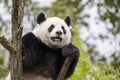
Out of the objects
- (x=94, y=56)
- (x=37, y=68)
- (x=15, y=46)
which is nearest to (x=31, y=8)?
(x=94, y=56)

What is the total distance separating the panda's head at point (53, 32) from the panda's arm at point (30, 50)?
6.4 inches

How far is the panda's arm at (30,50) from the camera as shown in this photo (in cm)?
772

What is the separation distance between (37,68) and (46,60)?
21 cm

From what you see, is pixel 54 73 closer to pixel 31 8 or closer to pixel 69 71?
pixel 69 71

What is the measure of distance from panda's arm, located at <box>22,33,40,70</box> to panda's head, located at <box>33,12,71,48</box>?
162mm

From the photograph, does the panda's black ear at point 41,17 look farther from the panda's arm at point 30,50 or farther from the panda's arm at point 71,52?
the panda's arm at point 71,52

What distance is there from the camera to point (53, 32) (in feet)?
25.9

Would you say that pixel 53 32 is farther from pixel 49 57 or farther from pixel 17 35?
pixel 17 35

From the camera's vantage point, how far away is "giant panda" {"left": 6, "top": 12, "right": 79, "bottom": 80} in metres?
7.83

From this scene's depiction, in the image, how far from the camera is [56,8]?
65.5 feet

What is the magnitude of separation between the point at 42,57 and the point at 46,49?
17cm

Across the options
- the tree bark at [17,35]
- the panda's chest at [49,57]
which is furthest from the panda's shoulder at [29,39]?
the tree bark at [17,35]

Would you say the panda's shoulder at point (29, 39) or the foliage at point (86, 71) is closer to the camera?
the panda's shoulder at point (29, 39)

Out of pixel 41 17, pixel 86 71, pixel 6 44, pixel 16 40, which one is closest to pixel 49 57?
pixel 41 17
